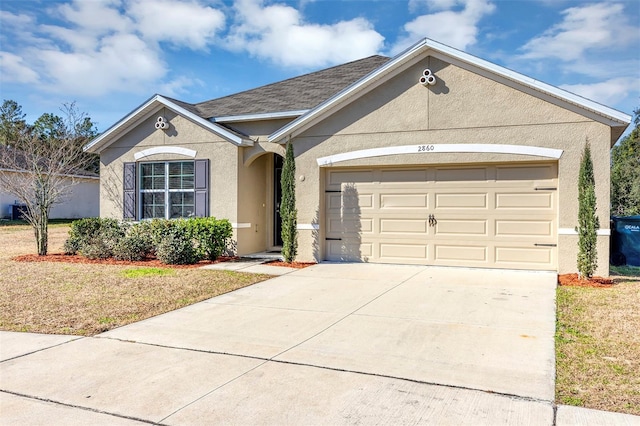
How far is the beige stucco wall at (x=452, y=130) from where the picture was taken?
9617 mm

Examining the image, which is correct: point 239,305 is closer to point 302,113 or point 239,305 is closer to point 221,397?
point 221,397

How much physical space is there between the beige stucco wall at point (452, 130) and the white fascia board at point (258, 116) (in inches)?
45.5

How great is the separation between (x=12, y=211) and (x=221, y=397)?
30.4 metres

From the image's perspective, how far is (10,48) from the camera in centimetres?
1803

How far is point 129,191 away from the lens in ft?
46.5

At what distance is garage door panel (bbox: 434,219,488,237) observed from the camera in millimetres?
10547

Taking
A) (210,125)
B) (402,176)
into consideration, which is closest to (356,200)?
(402,176)

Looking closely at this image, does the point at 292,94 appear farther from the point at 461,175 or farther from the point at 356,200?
the point at 461,175

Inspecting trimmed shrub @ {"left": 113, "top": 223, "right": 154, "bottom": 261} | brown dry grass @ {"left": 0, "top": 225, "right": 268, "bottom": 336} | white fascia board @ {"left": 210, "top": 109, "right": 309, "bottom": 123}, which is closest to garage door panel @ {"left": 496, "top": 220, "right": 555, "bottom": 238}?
brown dry grass @ {"left": 0, "top": 225, "right": 268, "bottom": 336}

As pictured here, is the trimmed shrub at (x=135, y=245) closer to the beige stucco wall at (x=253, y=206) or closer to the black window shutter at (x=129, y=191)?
the black window shutter at (x=129, y=191)

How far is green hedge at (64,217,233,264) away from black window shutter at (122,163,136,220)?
823 mm

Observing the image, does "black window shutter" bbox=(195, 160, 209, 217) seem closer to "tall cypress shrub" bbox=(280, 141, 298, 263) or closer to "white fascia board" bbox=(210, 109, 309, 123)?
"white fascia board" bbox=(210, 109, 309, 123)

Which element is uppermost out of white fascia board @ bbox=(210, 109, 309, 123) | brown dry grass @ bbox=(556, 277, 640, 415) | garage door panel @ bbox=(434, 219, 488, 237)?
white fascia board @ bbox=(210, 109, 309, 123)

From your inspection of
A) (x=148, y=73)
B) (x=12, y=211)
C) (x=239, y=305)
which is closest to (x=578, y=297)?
(x=239, y=305)
